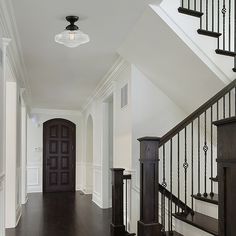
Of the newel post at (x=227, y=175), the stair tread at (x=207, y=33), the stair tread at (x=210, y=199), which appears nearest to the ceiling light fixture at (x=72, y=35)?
the stair tread at (x=207, y=33)

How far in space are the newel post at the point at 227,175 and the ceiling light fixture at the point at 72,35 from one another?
1.93m

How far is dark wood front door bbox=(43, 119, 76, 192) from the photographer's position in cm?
937

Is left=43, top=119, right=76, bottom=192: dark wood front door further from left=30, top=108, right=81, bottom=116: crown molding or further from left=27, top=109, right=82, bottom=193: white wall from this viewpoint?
left=30, top=108, right=81, bottom=116: crown molding

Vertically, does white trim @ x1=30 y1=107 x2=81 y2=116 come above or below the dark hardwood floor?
above

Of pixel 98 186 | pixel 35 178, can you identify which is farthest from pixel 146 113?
pixel 35 178

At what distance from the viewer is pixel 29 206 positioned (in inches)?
264

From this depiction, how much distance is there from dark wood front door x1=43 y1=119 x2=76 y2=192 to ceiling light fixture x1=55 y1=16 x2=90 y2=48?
Answer: 665 cm

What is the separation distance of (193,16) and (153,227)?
2.30 meters

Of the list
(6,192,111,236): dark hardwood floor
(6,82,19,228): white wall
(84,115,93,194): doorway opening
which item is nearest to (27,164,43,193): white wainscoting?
(6,192,111,236): dark hardwood floor

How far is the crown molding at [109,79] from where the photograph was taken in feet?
→ 15.1

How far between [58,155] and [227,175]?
8.30m

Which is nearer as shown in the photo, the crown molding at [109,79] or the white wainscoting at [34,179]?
the crown molding at [109,79]

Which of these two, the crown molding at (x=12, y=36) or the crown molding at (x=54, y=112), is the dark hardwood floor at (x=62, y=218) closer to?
the crown molding at (x=12, y=36)

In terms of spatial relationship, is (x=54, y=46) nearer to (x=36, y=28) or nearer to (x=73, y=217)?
(x=36, y=28)
